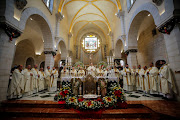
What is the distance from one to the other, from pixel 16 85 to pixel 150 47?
11.1 meters

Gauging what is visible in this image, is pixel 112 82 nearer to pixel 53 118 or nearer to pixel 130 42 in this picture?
pixel 53 118

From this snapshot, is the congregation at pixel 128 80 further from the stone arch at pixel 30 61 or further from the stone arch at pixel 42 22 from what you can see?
the stone arch at pixel 30 61

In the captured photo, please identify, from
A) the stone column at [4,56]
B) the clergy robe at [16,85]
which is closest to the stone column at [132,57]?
the clergy robe at [16,85]

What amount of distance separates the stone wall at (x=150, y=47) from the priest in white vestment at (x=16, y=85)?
400 inches

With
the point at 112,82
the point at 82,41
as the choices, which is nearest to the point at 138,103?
the point at 112,82

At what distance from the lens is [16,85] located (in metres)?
3.94

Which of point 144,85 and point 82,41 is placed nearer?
point 144,85

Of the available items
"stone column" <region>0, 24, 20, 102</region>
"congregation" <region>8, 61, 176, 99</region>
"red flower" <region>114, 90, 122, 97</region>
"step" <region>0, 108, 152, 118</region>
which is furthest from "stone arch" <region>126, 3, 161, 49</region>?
"stone column" <region>0, 24, 20, 102</region>

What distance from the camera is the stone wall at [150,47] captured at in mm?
7828

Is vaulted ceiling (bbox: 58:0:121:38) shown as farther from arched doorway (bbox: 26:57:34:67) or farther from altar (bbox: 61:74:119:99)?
altar (bbox: 61:74:119:99)

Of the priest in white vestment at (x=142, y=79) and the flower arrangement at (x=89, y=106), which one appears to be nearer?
the flower arrangement at (x=89, y=106)

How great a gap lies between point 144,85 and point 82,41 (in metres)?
12.9

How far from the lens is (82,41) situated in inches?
635

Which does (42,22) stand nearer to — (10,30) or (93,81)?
(10,30)
